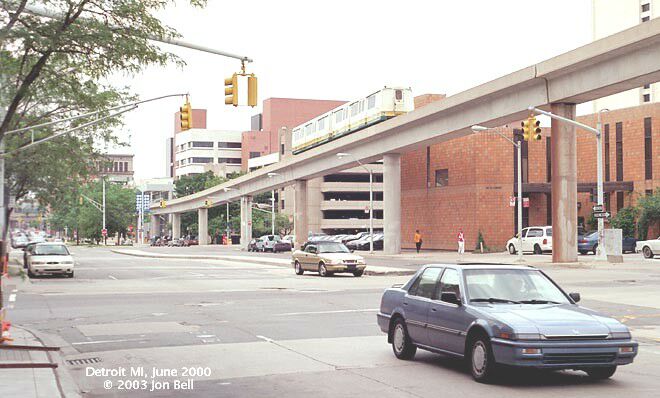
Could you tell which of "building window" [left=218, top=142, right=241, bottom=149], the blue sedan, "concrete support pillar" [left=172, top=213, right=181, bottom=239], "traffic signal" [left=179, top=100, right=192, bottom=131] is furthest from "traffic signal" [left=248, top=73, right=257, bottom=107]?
"building window" [left=218, top=142, right=241, bottom=149]

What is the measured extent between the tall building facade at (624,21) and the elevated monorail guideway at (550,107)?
2319 inches

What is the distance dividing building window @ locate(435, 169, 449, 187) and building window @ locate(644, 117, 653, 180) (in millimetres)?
16428

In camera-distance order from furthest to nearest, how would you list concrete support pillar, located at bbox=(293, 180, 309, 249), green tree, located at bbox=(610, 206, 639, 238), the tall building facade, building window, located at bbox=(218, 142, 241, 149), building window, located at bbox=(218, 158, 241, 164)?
building window, located at bbox=(218, 142, 241, 149)
building window, located at bbox=(218, 158, 241, 164)
the tall building facade
concrete support pillar, located at bbox=(293, 180, 309, 249)
green tree, located at bbox=(610, 206, 639, 238)

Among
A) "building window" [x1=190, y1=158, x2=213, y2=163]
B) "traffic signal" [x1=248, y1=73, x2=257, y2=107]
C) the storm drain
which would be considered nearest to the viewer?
the storm drain

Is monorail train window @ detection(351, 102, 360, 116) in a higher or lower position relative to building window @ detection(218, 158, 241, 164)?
lower

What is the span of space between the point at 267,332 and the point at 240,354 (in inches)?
114

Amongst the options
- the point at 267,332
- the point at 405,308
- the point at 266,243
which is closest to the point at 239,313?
the point at 267,332

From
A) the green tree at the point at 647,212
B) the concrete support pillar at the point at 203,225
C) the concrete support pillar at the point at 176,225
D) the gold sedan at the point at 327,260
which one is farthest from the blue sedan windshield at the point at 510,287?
the concrete support pillar at the point at 176,225

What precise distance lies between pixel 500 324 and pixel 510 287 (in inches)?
51.8

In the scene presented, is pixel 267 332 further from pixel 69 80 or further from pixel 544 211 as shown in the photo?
pixel 544 211

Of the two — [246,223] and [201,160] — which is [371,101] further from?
[201,160]

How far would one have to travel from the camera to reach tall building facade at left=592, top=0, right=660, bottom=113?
11031 centimetres

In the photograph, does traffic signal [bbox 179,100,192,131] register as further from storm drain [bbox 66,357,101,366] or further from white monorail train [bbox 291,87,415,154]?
white monorail train [bbox 291,87,415,154]

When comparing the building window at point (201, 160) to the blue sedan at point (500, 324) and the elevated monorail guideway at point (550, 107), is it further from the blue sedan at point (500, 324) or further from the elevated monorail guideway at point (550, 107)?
the blue sedan at point (500, 324)
